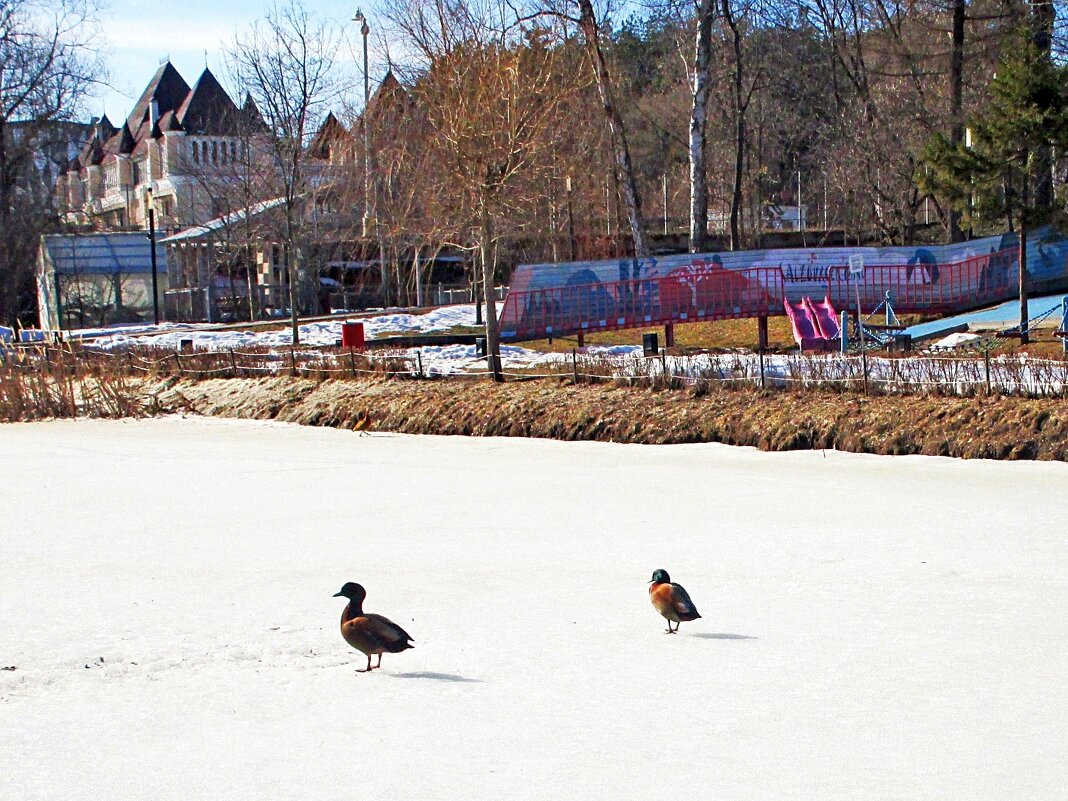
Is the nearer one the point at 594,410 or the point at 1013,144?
the point at 594,410

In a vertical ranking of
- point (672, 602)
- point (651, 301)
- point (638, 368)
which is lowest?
point (672, 602)

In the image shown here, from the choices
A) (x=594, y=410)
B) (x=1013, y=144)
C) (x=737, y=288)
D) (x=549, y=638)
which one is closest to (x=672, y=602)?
(x=549, y=638)

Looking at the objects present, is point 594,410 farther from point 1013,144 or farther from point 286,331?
point 286,331

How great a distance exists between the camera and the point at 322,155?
46.3 meters

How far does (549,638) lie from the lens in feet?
29.3

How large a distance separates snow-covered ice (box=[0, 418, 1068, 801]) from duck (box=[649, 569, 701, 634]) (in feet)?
0.62

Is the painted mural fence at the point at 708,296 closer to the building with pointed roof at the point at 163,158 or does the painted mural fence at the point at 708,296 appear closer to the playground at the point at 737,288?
the playground at the point at 737,288

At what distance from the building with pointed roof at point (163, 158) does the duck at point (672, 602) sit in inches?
1877

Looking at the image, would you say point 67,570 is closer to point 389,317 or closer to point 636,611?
point 636,611

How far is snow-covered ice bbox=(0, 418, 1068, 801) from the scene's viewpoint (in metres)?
6.68

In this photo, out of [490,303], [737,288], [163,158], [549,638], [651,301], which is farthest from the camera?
[163,158]

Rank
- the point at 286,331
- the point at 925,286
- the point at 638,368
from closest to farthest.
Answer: the point at 638,368
the point at 925,286
the point at 286,331

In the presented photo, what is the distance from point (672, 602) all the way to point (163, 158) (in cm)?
7859

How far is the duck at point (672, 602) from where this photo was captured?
8.63 metres
